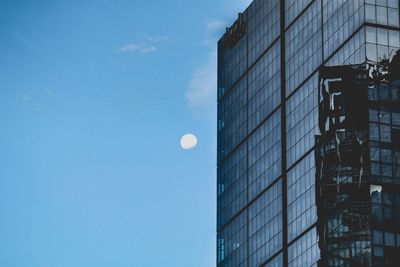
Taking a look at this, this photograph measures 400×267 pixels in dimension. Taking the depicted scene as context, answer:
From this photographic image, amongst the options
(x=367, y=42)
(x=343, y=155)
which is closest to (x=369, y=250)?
(x=343, y=155)

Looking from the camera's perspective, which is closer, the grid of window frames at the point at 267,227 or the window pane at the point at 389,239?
the window pane at the point at 389,239

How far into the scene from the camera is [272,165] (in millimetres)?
197000

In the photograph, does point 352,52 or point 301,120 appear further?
point 301,120

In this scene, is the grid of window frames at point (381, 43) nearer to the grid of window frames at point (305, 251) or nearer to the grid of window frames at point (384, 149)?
the grid of window frames at point (384, 149)

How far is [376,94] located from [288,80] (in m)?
30.0

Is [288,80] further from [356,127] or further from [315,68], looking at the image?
[356,127]

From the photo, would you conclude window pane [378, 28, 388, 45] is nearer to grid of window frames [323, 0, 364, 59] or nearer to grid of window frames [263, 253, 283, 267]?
grid of window frames [323, 0, 364, 59]

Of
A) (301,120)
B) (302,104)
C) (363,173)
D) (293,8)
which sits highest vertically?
(293,8)

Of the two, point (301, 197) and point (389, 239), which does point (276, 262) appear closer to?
point (301, 197)

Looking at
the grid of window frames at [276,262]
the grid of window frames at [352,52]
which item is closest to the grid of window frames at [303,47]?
the grid of window frames at [352,52]

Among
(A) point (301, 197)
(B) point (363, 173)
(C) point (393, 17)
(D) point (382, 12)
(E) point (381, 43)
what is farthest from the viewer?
(A) point (301, 197)

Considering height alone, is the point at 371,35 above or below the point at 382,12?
below

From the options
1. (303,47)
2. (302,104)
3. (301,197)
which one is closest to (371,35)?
(302,104)

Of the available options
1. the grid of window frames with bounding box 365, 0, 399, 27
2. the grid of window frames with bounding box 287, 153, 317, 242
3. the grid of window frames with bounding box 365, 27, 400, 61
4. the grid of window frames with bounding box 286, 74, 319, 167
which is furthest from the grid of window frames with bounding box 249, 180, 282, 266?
the grid of window frames with bounding box 365, 0, 399, 27
